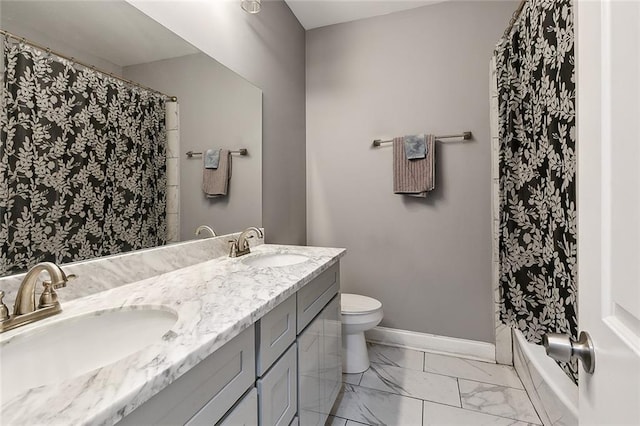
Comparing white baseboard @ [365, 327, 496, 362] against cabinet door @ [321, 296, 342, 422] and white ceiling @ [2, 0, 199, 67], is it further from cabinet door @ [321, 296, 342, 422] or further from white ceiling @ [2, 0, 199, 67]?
white ceiling @ [2, 0, 199, 67]

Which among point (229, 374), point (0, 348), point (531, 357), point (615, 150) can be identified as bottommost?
point (531, 357)

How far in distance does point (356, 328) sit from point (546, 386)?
960 millimetres

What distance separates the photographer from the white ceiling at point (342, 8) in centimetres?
212

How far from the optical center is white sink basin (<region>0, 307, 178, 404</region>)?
→ 589 mm

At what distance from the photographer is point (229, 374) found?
0.70 meters

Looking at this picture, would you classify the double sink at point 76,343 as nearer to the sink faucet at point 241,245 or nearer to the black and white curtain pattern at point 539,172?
the sink faucet at point 241,245

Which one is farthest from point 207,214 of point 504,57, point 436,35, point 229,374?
point 436,35

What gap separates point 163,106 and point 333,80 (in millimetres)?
1561

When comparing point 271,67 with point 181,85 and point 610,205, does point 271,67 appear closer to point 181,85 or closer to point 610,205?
point 181,85

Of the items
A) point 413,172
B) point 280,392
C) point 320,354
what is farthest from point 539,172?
point 280,392

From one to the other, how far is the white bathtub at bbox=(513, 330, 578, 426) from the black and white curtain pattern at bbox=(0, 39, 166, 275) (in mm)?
1792

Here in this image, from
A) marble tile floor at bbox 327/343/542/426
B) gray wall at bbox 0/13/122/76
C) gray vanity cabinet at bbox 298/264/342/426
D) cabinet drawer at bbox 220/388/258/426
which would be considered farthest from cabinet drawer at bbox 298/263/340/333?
gray wall at bbox 0/13/122/76

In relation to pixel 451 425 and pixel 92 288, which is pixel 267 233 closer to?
pixel 92 288

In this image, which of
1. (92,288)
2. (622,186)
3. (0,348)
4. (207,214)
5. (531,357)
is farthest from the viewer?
(531,357)
